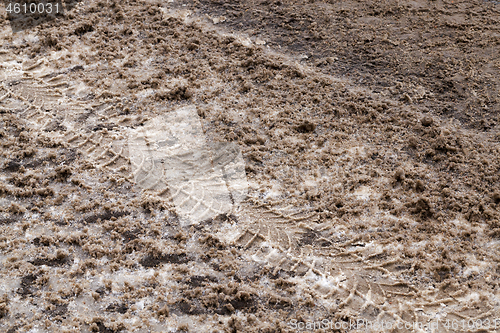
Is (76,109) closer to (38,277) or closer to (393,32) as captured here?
(38,277)

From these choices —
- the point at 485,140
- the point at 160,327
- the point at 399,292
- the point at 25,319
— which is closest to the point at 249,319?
the point at 160,327

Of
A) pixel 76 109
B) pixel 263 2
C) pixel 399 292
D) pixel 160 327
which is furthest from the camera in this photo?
pixel 263 2

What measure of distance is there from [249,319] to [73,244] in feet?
4.58

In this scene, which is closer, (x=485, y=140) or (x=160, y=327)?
(x=160, y=327)

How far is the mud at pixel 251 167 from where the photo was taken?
9.52 ft

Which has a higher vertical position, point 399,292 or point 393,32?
point 393,32

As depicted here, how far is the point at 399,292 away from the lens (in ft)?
9.61

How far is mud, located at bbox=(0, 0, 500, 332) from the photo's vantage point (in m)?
2.90

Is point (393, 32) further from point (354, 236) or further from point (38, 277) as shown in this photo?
point (38, 277)

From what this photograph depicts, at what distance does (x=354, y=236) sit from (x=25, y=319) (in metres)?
2.27

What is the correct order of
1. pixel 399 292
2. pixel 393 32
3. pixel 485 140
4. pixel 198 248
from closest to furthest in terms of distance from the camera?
pixel 399 292 → pixel 198 248 → pixel 485 140 → pixel 393 32

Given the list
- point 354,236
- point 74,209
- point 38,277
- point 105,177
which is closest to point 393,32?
point 354,236

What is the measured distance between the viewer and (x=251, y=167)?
3.69 meters

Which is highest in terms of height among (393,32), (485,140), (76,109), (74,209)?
(393,32)
